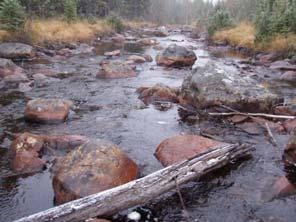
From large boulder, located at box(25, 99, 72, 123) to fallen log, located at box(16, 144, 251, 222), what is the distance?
4.72 metres

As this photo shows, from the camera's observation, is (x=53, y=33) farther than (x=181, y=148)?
Yes

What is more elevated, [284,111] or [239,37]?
[284,111]

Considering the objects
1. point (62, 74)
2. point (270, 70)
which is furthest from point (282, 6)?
point (62, 74)

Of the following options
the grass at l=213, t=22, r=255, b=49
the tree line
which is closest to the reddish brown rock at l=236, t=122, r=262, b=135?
the tree line

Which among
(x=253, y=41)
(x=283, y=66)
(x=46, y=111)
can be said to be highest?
(x=46, y=111)

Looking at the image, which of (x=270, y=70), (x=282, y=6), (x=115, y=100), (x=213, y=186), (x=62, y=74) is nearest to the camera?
(x=213, y=186)

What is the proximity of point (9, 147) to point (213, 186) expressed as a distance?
4453 mm

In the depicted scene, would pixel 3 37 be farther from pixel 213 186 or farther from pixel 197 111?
pixel 213 186

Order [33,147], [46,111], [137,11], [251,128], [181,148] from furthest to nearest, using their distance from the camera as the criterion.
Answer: [137,11]
[46,111]
[251,128]
[33,147]
[181,148]

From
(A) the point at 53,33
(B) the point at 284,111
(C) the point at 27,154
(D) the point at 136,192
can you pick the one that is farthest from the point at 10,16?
(D) the point at 136,192

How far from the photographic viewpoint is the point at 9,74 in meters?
14.8

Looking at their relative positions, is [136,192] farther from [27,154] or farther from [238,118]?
[238,118]

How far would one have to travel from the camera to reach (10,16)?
22.2 meters

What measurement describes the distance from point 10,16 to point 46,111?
1495 cm
